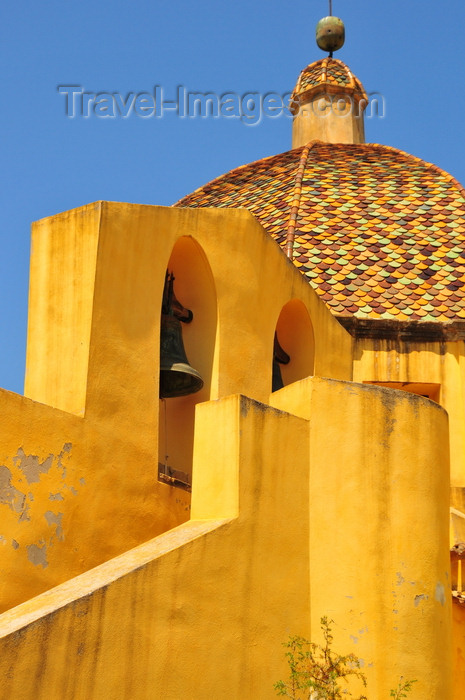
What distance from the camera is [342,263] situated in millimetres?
15031

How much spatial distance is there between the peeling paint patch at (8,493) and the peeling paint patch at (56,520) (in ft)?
0.72

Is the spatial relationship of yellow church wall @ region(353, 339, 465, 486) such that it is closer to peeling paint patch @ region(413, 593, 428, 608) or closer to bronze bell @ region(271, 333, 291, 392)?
bronze bell @ region(271, 333, 291, 392)

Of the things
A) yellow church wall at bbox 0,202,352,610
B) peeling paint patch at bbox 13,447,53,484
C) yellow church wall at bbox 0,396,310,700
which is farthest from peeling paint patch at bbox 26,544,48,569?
yellow church wall at bbox 0,396,310,700

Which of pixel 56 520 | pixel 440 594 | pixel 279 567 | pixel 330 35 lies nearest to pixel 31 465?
pixel 56 520

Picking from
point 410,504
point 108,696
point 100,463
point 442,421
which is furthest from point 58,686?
point 442,421

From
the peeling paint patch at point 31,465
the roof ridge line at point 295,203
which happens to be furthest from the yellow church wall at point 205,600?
the roof ridge line at point 295,203

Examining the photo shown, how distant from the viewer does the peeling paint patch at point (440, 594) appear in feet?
30.4

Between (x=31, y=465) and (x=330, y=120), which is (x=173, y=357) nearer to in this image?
(x=31, y=465)

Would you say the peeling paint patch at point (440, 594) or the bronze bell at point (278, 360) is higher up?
the bronze bell at point (278, 360)

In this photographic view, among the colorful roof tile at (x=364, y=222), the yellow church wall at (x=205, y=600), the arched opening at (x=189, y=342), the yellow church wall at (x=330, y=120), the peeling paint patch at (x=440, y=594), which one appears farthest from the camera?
the yellow church wall at (x=330, y=120)

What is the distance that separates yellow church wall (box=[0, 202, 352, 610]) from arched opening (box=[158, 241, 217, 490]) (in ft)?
0.04

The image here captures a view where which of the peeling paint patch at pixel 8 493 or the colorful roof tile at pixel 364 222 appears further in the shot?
the colorful roof tile at pixel 364 222

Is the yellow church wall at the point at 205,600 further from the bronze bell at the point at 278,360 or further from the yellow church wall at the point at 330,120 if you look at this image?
the yellow church wall at the point at 330,120

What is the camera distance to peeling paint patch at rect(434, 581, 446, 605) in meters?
9.26
